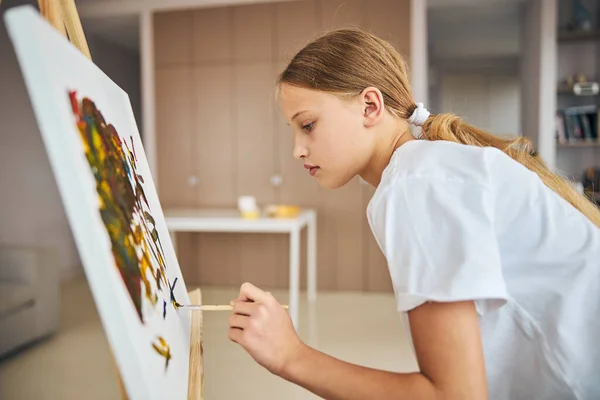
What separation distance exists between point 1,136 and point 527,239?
6.64 ft

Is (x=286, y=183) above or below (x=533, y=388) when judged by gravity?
above

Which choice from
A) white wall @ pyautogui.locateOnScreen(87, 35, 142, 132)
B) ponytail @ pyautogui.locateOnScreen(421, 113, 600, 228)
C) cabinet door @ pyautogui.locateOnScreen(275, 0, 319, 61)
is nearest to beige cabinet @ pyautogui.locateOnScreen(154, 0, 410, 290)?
Answer: cabinet door @ pyautogui.locateOnScreen(275, 0, 319, 61)

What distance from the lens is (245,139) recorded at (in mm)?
3398

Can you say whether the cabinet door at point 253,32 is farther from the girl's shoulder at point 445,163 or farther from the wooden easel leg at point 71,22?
the girl's shoulder at point 445,163

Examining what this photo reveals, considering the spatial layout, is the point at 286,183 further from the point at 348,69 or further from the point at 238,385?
the point at 348,69

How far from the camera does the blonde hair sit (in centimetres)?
71

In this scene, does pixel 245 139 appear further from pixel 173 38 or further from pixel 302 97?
pixel 302 97

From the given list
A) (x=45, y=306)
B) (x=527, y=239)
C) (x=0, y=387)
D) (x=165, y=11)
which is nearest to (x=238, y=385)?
(x=0, y=387)

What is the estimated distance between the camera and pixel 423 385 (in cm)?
50

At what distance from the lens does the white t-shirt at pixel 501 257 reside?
501mm

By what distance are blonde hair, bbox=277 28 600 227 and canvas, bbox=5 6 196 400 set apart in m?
0.32

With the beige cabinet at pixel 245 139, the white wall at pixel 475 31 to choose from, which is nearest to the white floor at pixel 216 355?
the beige cabinet at pixel 245 139

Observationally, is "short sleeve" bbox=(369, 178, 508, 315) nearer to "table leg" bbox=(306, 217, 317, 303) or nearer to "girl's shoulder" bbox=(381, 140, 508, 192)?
"girl's shoulder" bbox=(381, 140, 508, 192)

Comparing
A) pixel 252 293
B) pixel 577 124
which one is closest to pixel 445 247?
pixel 252 293
